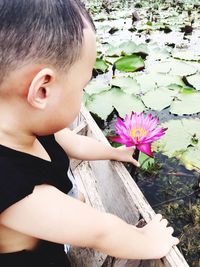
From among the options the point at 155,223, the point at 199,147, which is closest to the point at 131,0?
the point at 199,147

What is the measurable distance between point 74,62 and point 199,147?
3.47ft

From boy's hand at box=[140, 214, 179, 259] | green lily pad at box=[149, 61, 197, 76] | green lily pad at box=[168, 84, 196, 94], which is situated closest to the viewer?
boy's hand at box=[140, 214, 179, 259]

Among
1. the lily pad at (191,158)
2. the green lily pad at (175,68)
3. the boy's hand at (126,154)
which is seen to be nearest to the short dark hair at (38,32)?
the boy's hand at (126,154)

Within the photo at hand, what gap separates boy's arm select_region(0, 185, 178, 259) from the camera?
1.95 feet

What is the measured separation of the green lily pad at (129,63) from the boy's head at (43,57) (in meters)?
1.90

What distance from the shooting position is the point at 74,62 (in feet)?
1.92

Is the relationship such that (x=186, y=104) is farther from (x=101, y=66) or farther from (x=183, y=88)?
(x=101, y=66)

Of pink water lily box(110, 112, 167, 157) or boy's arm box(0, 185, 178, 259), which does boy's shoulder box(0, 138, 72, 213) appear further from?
pink water lily box(110, 112, 167, 157)

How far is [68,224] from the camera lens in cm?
61

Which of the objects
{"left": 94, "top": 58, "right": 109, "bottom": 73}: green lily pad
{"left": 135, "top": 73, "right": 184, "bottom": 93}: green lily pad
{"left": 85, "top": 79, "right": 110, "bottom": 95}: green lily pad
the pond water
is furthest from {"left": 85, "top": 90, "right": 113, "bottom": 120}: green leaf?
{"left": 94, "top": 58, "right": 109, "bottom": 73}: green lily pad

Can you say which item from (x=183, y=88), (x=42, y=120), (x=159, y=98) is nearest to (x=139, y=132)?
(x=42, y=120)

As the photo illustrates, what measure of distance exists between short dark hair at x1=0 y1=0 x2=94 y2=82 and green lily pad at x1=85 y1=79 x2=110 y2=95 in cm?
151

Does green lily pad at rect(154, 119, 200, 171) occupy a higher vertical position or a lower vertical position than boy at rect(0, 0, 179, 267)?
lower

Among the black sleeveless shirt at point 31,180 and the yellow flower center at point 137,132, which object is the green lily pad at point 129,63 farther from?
the black sleeveless shirt at point 31,180
